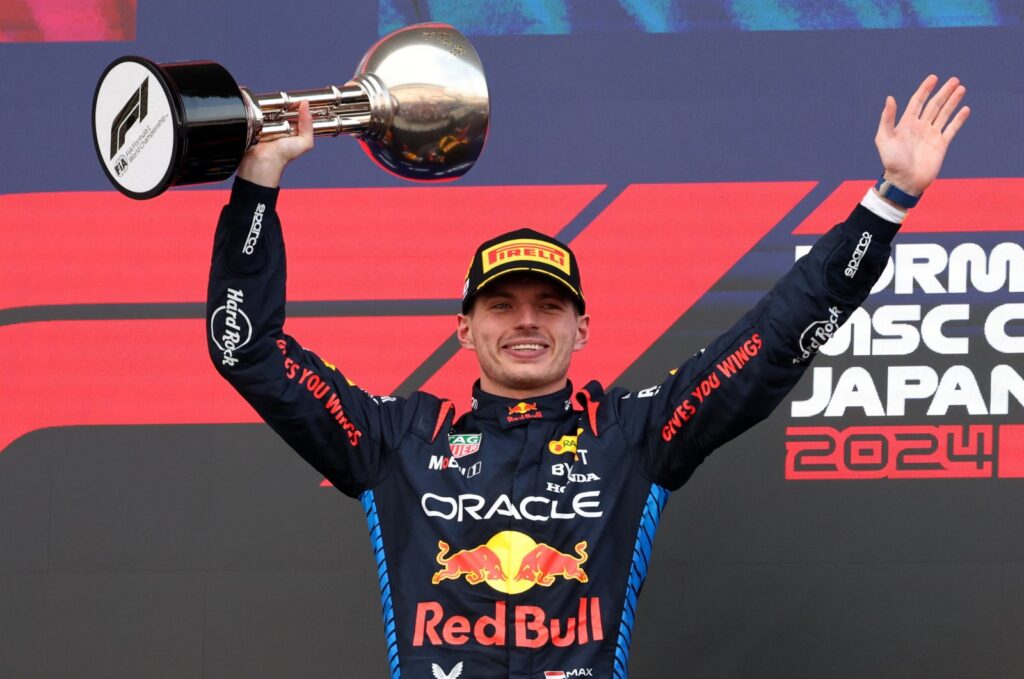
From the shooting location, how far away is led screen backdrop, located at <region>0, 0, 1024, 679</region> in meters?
2.61

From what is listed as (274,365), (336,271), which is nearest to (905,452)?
(336,271)

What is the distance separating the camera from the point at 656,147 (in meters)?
2.66

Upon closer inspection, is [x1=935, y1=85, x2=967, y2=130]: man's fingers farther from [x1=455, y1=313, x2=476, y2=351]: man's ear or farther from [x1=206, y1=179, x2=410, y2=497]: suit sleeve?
[x1=206, y1=179, x2=410, y2=497]: suit sleeve

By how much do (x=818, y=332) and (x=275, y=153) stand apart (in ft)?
2.44

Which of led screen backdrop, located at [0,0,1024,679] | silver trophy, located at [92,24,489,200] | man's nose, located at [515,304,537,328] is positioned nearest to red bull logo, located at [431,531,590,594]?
man's nose, located at [515,304,537,328]

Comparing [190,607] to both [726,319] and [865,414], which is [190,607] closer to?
[726,319]

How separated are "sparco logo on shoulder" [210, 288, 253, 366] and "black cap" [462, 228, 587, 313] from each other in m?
0.37

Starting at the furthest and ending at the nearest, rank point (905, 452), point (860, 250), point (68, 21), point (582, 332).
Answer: point (68, 21)
point (905, 452)
point (582, 332)
point (860, 250)

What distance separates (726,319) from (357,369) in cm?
69

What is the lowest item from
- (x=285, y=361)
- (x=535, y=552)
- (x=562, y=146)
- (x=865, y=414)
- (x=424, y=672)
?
(x=424, y=672)

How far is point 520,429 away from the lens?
2133 millimetres

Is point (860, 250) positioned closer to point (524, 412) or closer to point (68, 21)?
point (524, 412)

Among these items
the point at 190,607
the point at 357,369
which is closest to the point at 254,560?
the point at 190,607

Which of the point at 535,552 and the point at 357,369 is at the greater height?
the point at 357,369
